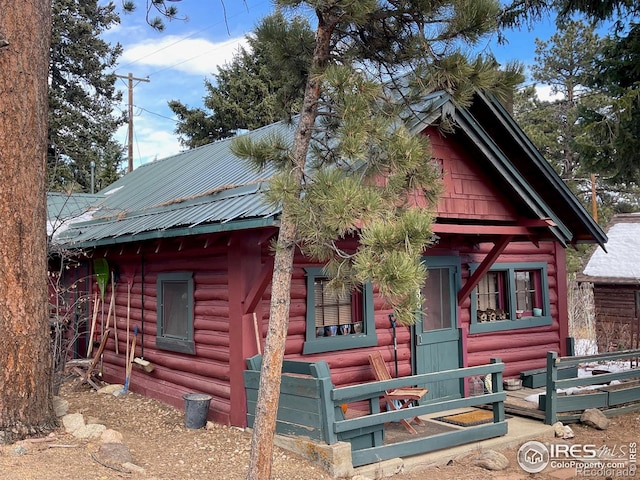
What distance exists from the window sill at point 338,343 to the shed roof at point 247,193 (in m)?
2.15

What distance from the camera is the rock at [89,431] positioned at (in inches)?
256

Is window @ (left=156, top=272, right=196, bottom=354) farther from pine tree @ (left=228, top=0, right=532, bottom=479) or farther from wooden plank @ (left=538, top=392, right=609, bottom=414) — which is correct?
wooden plank @ (left=538, top=392, right=609, bottom=414)

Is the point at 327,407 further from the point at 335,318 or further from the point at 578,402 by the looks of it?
the point at 578,402

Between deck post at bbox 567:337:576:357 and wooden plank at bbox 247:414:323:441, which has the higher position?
deck post at bbox 567:337:576:357

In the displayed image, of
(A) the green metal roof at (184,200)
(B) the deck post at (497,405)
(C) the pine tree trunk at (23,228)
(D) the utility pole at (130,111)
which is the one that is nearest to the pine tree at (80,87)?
(D) the utility pole at (130,111)

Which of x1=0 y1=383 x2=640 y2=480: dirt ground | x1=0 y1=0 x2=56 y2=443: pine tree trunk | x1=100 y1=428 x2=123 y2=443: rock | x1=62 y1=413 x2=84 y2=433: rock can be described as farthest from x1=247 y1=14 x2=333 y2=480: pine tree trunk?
x1=0 y1=0 x2=56 y2=443: pine tree trunk

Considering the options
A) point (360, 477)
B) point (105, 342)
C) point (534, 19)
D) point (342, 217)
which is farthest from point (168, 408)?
point (534, 19)

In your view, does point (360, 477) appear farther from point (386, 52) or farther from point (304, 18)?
point (304, 18)

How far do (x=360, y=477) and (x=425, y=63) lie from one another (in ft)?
13.5

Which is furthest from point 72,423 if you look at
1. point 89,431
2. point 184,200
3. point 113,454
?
point 184,200

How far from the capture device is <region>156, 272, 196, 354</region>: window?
29.1ft

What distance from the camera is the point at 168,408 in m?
9.06

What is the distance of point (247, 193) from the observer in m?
8.06

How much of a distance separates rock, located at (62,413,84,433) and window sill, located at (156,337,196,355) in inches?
83.6
